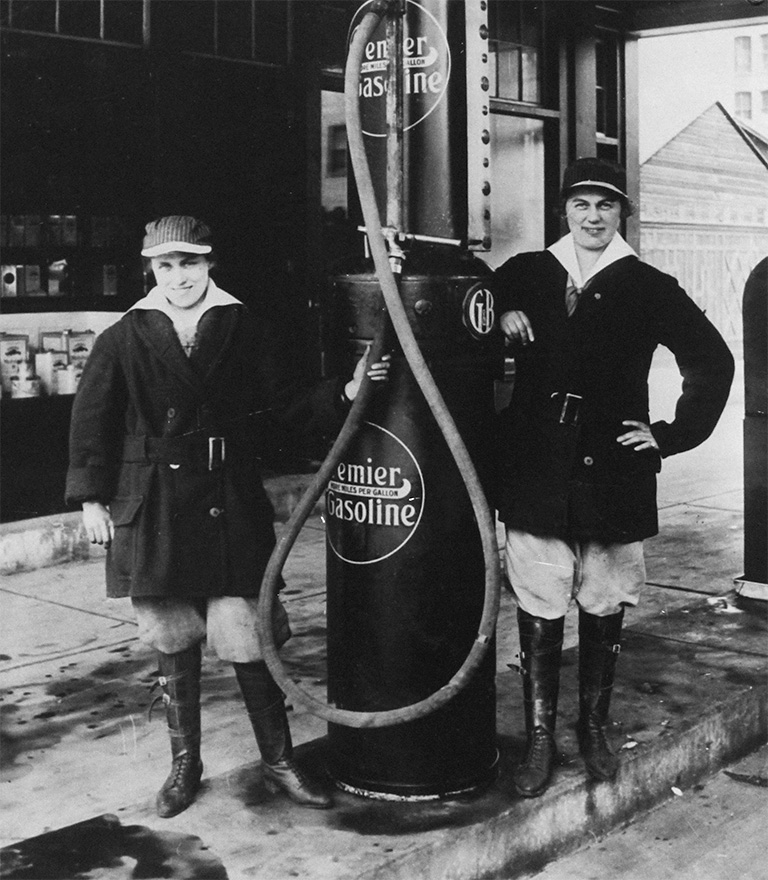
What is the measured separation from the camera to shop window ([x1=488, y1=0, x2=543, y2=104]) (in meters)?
9.32

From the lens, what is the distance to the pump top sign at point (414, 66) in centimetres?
332

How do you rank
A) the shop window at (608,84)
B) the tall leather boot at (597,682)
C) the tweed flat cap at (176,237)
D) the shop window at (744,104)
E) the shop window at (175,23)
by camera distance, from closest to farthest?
1. the tweed flat cap at (176,237)
2. the tall leather boot at (597,682)
3. the shop window at (175,23)
4. the shop window at (608,84)
5. the shop window at (744,104)

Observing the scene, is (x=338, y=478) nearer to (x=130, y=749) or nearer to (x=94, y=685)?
(x=130, y=749)

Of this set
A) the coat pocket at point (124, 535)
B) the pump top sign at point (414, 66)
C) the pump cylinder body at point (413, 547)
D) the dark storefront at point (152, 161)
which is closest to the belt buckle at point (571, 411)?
A: the pump cylinder body at point (413, 547)

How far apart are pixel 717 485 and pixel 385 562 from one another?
597cm

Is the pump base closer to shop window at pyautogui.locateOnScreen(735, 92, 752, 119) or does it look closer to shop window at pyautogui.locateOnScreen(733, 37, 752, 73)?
shop window at pyautogui.locateOnScreen(733, 37, 752, 73)

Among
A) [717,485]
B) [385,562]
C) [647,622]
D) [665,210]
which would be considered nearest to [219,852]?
[385,562]

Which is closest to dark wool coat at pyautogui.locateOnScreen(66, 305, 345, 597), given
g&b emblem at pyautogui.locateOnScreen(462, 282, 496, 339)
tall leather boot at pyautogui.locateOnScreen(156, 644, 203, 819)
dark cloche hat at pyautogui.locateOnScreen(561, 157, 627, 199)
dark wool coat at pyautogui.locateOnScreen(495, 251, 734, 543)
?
tall leather boot at pyautogui.locateOnScreen(156, 644, 203, 819)

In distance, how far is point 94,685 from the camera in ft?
15.0

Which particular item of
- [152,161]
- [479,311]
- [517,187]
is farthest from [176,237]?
[517,187]

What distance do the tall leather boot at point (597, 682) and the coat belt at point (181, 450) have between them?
3.97 feet

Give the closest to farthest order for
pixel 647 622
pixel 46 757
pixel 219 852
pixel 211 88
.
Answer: pixel 219 852, pixel 46 757, pixel 647 622, pixel 211 88

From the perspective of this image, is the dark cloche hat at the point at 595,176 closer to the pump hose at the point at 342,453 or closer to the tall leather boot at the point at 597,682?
the pump hose at the point at 342,453

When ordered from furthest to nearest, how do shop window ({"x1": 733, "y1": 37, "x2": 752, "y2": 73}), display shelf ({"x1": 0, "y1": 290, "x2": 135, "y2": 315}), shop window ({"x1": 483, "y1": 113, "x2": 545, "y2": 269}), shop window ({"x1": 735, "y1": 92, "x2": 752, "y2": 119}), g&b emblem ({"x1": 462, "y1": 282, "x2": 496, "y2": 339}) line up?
shop window ({"x1": 735, "y1": 92, "x2": 752, "y2": 119})
shop window ({"x1": 733, "y1": 37, "x2": 752, "y2": 73})
shop window ({"x1": 483, "y1": 113, "x2": 545, "y2": 269})
display shelf ({"x1": 0, "y1": 290, "x2": 135, "y2": 315})
g&b emblem ({"x1": 462, "y1": 282, "x2": 496, "y2": 339})
